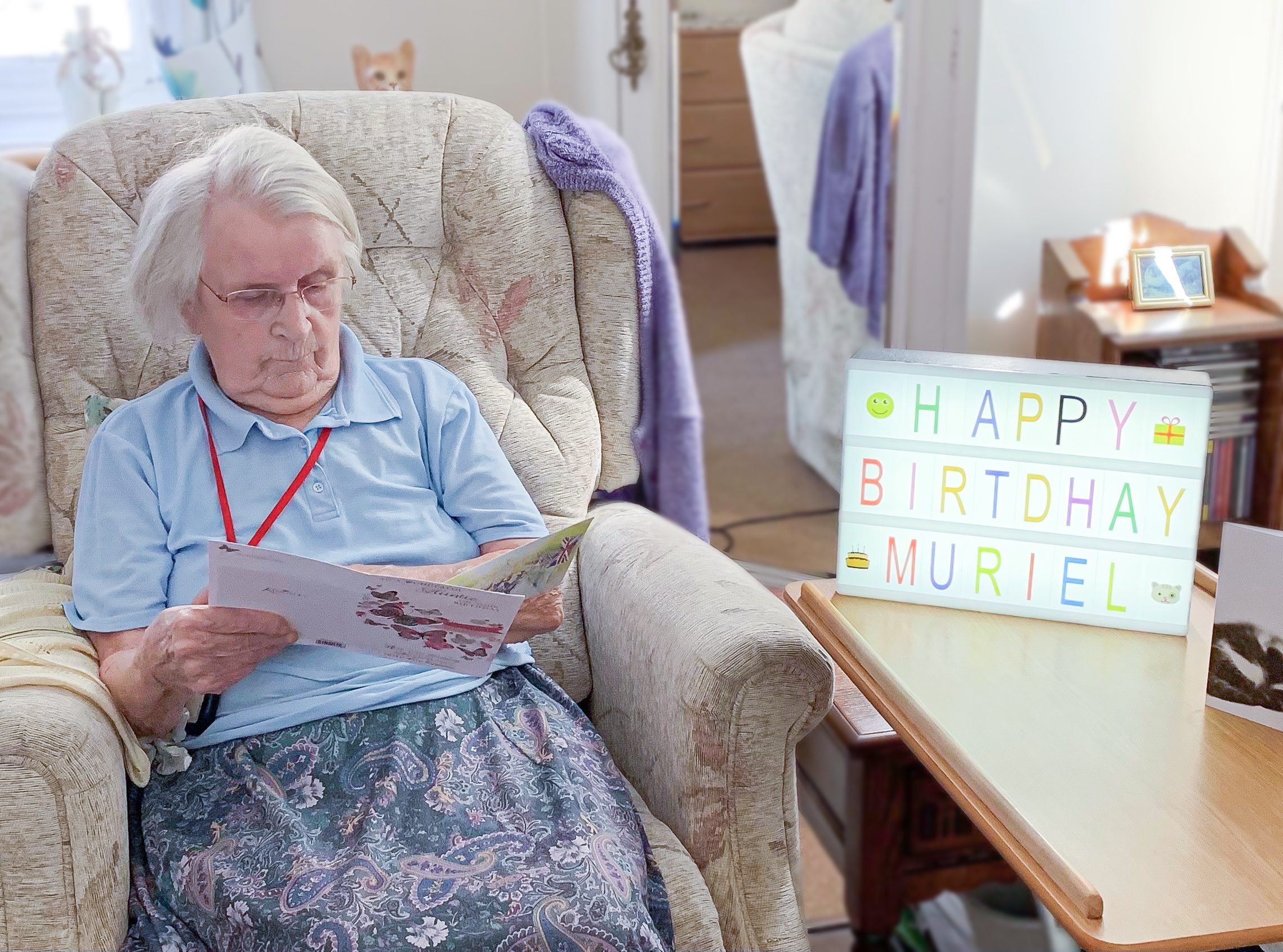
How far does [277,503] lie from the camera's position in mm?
1329

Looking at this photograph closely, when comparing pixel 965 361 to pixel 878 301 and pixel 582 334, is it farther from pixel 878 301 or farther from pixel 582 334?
pixel 878 301

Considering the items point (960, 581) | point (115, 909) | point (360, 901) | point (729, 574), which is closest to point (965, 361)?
point (960, 581)

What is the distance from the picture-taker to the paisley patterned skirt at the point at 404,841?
3.59 feet

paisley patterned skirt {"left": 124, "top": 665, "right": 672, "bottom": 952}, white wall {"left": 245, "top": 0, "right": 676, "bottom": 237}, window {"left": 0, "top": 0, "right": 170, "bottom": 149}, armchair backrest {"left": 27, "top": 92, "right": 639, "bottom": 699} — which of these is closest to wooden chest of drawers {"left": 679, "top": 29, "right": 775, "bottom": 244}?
white wall {"left": 245, "top": 0, "right": 676, "bottom": 237}

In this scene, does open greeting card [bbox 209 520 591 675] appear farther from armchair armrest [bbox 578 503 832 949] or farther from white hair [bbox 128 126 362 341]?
white hair [bbox 128 126 362 341]

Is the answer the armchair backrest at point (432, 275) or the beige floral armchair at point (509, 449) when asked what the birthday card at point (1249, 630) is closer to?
the beige floral armchair at point (509, 449)

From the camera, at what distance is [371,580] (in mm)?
1096

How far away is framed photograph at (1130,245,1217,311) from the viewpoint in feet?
4.36

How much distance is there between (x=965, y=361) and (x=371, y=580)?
0.58m

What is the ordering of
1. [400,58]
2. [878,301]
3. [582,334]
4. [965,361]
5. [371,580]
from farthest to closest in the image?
[878,301] < [400,58] < [582,334] < [965,361] < [371,580]

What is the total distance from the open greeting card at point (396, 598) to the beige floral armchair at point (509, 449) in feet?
0.65

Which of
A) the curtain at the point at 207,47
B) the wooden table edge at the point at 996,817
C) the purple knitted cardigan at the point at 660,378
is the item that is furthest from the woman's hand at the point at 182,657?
the curtain at the point at 207,47

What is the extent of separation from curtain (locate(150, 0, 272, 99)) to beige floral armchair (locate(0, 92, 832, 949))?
1.85 ft

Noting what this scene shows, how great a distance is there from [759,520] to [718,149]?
0.84 meters
